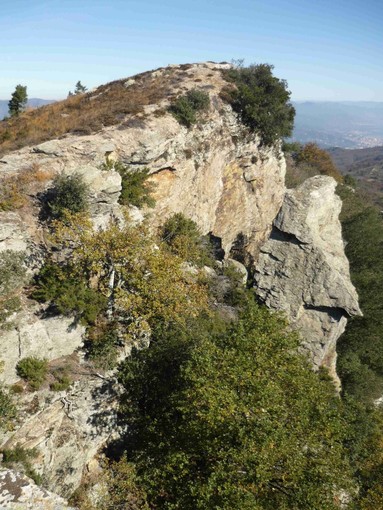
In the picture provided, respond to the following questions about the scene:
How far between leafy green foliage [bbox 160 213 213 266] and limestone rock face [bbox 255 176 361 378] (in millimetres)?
6026

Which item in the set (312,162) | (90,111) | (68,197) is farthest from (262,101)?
(312,162)

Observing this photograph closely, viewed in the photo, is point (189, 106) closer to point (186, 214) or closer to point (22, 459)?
point (186, 214)

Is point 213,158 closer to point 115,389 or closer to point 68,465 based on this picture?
point 115,389

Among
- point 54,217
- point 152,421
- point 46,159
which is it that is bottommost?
point 152,421

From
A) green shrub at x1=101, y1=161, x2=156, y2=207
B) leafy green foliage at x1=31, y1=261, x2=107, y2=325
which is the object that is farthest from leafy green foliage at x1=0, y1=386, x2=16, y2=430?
green shrub at x1=101, y1=161, x2=156, y2=207

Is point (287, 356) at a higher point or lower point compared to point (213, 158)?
lower

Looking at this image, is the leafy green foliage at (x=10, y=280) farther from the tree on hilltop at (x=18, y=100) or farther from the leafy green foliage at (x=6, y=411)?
the tree on hilltop at (x=18, y=100)

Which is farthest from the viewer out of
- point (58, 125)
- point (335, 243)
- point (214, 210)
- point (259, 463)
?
point (214, 210)

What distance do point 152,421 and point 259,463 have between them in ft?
22.4

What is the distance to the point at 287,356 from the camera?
18016 mm

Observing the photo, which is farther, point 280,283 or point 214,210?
point 214,210

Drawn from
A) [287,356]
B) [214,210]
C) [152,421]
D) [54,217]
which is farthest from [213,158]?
[152,421]

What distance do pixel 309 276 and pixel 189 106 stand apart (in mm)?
20588

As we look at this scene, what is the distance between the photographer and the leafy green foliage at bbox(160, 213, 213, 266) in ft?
95.0
